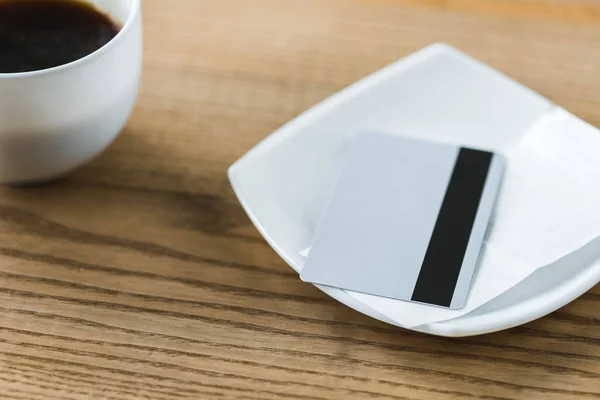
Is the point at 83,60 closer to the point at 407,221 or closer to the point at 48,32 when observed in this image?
the point at 48,32

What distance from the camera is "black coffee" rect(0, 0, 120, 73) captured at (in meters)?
0.60

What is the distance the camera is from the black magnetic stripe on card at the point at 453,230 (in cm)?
55

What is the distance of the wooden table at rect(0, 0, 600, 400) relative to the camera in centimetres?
52

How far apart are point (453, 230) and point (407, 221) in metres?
0.04

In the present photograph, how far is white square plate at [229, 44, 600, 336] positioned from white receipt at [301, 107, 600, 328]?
1 centimetres

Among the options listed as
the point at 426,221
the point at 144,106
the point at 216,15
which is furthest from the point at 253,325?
the point at 216,15

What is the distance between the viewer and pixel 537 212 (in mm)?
607

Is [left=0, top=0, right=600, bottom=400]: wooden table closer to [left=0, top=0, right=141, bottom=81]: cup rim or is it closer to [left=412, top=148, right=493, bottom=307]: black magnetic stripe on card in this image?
[left=412, top=148, right=493, bottom=307]: black magnetic stripe on card

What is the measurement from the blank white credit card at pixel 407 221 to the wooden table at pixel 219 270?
0.03 meters

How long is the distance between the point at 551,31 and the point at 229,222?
436 mm

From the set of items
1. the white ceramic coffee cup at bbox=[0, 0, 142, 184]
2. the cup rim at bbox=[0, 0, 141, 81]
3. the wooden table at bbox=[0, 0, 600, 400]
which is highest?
the cup rim at bbox=[0, 0, 141, 81]

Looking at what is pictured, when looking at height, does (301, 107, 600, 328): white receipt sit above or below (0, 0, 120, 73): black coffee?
below

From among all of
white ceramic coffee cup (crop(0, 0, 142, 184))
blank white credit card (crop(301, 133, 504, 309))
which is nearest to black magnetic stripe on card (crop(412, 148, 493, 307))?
blank white credit card (crop(301, 133, 504, 309))

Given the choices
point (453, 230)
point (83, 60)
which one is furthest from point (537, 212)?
point (83, 60)
